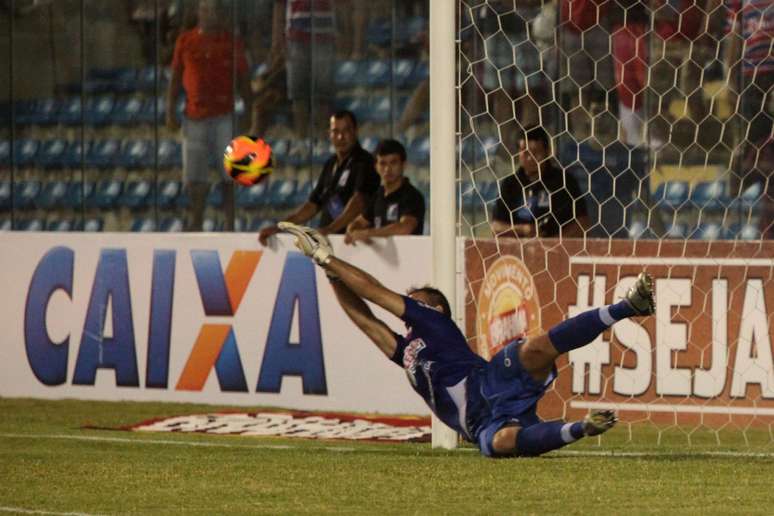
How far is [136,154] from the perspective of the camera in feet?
46.6

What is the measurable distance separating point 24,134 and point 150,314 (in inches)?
97.8

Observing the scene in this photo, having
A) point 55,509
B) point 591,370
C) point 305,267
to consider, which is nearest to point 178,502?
point 55,509

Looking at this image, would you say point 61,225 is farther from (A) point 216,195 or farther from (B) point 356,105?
(B) point 356,105

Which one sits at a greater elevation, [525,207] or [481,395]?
[525,207]

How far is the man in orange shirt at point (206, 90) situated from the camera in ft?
45.1

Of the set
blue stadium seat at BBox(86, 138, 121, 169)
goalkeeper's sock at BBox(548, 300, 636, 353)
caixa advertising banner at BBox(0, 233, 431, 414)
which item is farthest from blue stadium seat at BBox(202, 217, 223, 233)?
goalkeeper's sock at BBox(548, 300, 636, 353)

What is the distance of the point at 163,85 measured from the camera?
14.2 meters

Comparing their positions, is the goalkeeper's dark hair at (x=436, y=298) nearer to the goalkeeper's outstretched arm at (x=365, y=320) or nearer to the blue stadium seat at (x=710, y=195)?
the goalkeeper's outstretched arm at (x=365, y=320)

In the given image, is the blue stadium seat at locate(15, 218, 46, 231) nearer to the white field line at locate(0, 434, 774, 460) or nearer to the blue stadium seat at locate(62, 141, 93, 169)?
the blue stadium seat at locate(62, 141, 93, 169)

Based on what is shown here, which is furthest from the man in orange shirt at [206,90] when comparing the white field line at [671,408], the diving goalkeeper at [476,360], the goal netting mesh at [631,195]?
the diving goalkeeper at [476,360]

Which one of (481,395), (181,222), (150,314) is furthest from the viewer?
(181,222)

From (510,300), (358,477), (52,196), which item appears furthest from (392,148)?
(358,477)

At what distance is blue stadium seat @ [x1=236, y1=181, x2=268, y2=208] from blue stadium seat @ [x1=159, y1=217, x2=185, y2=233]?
511mm

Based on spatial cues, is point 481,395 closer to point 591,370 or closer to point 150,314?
point 591,370
